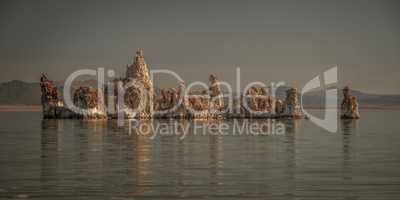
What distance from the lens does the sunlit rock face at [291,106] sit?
580ft

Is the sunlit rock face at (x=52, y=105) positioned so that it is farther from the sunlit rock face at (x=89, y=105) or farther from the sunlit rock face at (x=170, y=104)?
the sunlit rock face at (x=170, y=104)

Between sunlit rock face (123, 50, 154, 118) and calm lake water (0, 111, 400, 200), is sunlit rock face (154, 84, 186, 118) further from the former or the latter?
calm lake water (0, 111, 400, 200)

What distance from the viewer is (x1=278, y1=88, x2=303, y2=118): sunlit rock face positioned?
580 feet

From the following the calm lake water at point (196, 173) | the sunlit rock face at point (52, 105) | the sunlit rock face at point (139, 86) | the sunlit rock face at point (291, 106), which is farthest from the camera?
the sunlit rock face at point (291, 106)

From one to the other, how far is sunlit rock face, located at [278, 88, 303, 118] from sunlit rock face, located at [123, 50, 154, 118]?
117 feet

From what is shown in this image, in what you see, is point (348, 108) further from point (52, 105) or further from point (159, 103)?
point (52, 105)

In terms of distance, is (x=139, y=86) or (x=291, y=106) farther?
(x=291, y=106)

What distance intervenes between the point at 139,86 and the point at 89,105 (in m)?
15.0

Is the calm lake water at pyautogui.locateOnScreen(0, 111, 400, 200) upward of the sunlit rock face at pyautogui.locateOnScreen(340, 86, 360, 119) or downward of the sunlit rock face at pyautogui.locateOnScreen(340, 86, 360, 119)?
downward

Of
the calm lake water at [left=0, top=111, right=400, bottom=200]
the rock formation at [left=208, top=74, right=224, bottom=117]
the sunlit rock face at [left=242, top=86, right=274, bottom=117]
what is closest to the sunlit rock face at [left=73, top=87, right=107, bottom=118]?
the rock formation at [left=208, top=74, right=224, bottom=117]

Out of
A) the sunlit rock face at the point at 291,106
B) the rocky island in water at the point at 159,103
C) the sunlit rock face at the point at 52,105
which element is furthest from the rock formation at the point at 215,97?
the sunlit rock face at the point at 52,105

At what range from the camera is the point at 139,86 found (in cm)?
17062

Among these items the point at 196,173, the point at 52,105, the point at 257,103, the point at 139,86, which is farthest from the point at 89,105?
the point at 196,173

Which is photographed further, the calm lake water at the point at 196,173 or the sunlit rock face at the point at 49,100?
the sunlit rock face at the point at 49,100
